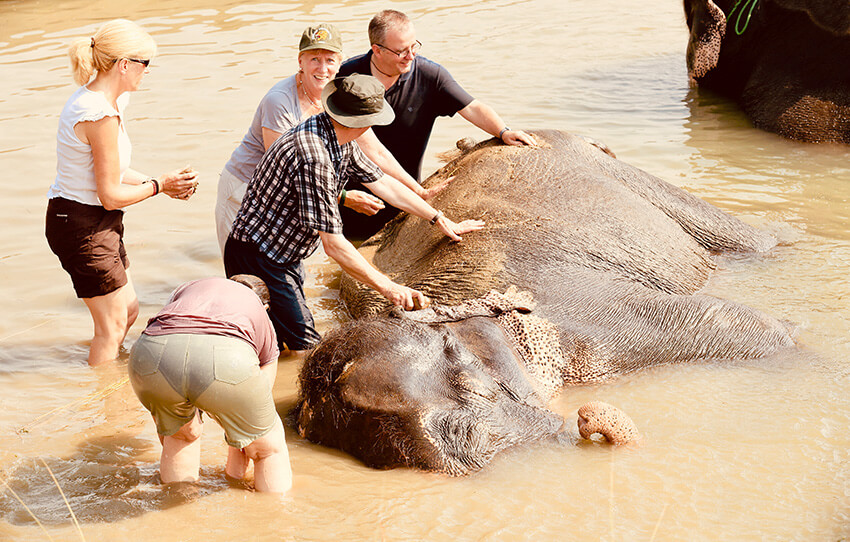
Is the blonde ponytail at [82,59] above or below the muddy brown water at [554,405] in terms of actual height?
above

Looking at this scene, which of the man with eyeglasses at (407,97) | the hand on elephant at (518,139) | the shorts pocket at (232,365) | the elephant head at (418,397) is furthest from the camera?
the man with eyeglasses at (407,97)

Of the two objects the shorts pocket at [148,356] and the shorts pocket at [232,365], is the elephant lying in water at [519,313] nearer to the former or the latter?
the shorts pocket at [232,365]

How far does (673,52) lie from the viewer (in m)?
11.6

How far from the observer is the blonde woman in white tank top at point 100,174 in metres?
3.96

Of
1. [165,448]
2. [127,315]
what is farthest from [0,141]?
[165,448]

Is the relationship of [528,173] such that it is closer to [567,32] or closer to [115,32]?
[115,32]

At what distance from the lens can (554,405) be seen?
378cm

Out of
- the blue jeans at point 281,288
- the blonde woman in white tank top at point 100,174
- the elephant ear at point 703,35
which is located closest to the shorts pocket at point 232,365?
the blue jeans at point 281,288

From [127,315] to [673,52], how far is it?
898 cm

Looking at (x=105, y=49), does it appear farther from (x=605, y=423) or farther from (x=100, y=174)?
(x=605, y=423)

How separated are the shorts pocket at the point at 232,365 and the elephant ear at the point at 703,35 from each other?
7739mm

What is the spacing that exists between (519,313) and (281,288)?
1.21 metres

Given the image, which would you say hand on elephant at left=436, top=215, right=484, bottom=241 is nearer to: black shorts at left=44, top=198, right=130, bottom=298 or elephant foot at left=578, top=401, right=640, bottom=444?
elephant foot at left=578, top=401, right=640, bottom=444

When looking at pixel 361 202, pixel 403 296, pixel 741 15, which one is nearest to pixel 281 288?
pixel 361 202
